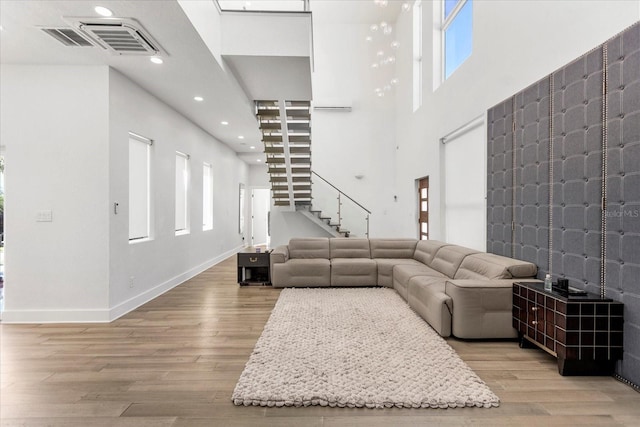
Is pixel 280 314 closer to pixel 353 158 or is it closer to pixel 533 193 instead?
pixel 533 193

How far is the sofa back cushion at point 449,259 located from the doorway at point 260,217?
8135mm

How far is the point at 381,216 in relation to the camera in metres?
9.08

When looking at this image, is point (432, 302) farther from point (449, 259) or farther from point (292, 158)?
point (292, 158)

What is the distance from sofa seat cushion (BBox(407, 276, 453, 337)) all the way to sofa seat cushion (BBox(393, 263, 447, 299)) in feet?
0.71

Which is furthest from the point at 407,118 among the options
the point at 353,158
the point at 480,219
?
the point at 480,219

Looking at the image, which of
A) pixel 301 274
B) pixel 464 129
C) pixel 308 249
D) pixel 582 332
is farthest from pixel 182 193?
pixel 582 332

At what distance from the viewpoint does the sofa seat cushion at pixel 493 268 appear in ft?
10.7

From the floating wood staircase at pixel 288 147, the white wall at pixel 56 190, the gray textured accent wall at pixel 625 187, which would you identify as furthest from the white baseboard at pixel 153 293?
the gray textured accent wall at pixel 625 187

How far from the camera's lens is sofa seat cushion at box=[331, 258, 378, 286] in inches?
208

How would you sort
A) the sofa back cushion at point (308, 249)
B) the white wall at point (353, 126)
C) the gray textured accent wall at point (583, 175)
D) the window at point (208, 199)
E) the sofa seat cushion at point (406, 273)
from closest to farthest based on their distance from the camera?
the gray textured accent wall at point (583, 175)
the sofa seat cushion at point (406, 273)
the sofa back cushion at point (308, 249)
the window at point (208, 199)
the white wall at point (353, 126)

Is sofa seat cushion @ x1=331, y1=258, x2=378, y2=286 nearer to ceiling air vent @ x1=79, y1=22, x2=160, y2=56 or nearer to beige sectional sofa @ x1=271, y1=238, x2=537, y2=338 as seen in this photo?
beige sectional sofa @ x1=271, y1=238, x2=537, y2=338

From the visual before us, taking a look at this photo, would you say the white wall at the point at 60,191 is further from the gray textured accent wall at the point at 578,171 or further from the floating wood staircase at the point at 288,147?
the gray textured accent wall at the point at 578,171

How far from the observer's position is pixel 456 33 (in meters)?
5.59

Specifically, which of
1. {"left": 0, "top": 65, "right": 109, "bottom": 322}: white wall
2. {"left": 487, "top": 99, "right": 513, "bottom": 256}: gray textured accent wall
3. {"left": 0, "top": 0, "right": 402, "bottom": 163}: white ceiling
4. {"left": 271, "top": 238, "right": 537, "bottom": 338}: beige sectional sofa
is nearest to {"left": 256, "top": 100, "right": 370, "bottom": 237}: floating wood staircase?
{"left": 0, "top": 0, "right": 402, "bottom": 163}: white ceiling
